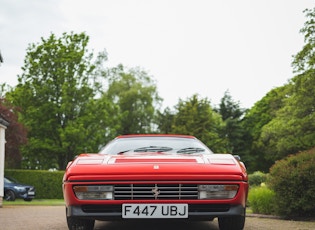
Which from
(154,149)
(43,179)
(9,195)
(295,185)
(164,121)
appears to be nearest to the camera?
(154,149)

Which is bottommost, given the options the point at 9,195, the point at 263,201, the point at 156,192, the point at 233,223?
the point at 9,195

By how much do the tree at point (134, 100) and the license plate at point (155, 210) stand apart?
50118 millimetres

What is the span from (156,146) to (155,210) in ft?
5.75

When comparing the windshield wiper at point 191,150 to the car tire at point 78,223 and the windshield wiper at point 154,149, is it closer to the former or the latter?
the windshield wiper at point 154,149

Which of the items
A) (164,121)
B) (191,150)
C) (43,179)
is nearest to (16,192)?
(43,179)

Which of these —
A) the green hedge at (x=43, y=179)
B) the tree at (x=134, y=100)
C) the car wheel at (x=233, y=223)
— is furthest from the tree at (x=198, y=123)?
the car wheel at (x=233, y=223)

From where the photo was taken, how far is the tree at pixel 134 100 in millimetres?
56062

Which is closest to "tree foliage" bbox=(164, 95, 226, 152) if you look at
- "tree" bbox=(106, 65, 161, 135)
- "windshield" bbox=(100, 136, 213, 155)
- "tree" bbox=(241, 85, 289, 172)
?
"tree" bbox=(241, 85, 289, 172)

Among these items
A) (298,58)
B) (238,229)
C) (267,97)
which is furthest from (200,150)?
(267,97)

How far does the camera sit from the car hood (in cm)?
519

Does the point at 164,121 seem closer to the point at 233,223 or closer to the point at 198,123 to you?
the point at 198,123

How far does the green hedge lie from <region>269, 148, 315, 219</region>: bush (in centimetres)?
2152

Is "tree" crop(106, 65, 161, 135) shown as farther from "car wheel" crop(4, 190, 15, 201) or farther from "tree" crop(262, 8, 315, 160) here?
"car wheel" crop(4, 190, 15, 201)

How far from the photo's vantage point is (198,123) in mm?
46281
